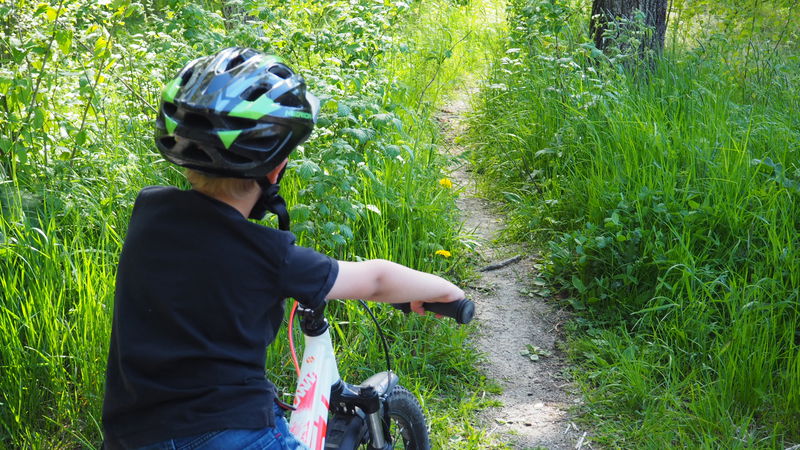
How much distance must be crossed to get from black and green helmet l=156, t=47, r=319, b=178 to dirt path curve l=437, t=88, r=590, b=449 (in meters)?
2.03

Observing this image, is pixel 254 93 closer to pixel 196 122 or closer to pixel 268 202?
pixel 196 122

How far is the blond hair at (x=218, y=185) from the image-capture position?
6.01 feet

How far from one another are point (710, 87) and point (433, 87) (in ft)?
7.55

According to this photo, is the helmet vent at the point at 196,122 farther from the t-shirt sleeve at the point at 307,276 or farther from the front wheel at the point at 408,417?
the front wheel at the point at 408,417

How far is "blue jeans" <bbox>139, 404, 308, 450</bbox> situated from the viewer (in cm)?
172

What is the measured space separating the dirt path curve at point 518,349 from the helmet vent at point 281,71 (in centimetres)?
205

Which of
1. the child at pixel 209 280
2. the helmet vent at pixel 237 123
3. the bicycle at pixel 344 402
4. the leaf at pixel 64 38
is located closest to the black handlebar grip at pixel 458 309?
the bicycle at pixel 344 402

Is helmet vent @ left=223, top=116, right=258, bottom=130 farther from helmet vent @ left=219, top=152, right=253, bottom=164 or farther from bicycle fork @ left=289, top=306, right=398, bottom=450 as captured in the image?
bicycle fork @ left=289, top=306, right=398, bottom=450

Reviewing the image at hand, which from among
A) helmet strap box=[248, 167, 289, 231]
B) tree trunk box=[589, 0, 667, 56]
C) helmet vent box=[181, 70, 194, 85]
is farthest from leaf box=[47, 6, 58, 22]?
tree trunk box=[589, 0, 667, 56]

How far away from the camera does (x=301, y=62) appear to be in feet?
15.4

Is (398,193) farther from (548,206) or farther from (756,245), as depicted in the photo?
(756,245)

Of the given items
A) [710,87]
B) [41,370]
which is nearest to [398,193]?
[41,370]

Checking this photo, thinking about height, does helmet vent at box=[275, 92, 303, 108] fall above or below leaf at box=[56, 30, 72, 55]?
above

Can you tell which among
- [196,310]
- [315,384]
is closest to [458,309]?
[315,384]
